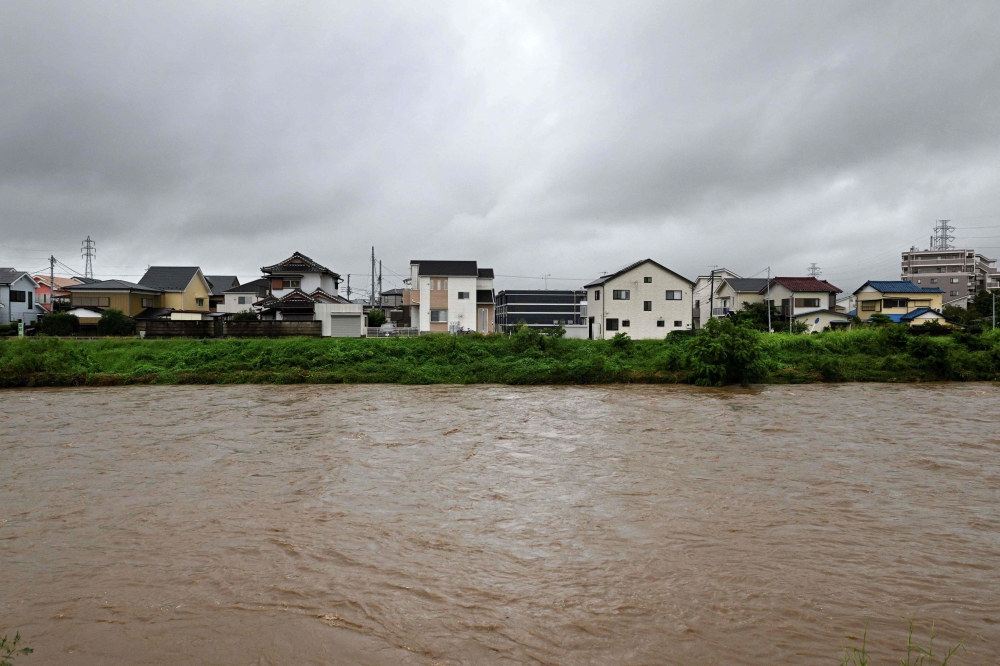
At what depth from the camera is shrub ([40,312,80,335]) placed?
3092 centimetres

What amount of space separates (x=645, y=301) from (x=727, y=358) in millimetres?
17609

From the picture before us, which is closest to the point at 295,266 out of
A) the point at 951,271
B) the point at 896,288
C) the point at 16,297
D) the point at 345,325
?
the point at 345,325

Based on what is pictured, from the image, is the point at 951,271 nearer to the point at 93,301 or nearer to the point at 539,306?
the point at 539,306

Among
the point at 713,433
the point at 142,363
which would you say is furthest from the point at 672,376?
the point at 142,363

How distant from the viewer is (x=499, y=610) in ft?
13.0

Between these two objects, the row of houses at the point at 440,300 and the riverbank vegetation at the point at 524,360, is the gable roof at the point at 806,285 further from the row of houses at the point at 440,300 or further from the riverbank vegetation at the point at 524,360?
the riverbank vegetation at the point at 524,360

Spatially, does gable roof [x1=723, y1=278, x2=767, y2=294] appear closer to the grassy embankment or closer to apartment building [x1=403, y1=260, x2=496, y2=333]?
apartment building [x1=403, y1=260, x2=496, y2=333]

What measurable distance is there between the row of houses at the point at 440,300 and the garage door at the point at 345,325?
49 mm

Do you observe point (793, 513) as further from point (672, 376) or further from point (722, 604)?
point (672, 376)

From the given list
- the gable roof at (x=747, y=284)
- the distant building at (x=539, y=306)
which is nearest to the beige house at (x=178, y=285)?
the distant building at (x=539, y=306)

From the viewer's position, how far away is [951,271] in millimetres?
70625

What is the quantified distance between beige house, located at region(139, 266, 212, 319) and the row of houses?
0.07 metres

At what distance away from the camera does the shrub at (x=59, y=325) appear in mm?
30922

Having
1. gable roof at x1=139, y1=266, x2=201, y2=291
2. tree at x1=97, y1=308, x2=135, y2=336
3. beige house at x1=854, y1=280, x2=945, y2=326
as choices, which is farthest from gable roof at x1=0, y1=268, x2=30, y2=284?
beige house at x1=854, y1=280, x2=945, y2=326
